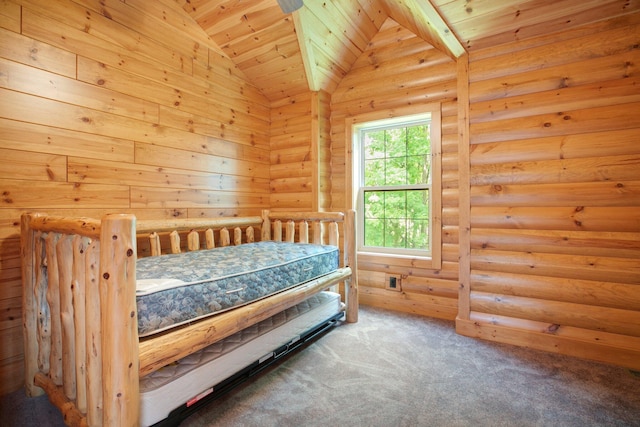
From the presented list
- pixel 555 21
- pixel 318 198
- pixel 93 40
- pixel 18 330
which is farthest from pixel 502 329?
pixel 93 40

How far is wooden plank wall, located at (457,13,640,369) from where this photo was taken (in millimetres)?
1904

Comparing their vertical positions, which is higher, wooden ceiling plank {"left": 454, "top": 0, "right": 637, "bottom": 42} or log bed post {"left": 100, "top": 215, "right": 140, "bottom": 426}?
wooden ceiling plank {"left": 454, "top": 0, "right": 637, "bottom": 42}

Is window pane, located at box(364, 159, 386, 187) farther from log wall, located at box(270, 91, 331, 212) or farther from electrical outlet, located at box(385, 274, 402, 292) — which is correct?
electrical outlet, located at box(385, 274, 402, 292)

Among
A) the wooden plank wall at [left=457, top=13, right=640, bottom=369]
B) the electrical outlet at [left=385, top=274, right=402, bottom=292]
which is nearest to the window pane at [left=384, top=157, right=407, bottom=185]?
the wooden plank wall at [left=457, top=13, right=640, bottom=369]

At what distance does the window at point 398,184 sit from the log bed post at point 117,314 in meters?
2.30

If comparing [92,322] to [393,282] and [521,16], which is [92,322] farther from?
[521,16]

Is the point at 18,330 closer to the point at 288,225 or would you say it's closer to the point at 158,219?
the point at 158,219

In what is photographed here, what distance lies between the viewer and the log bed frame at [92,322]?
1004mm

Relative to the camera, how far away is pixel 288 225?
2857 millimetres

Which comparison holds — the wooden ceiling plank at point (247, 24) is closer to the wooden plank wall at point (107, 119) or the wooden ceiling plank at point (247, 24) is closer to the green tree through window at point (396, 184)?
the wooden plank wall at point (107, 119)

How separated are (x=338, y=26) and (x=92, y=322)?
272 cm

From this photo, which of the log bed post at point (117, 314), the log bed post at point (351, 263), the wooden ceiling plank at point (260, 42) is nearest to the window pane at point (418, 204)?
the log bed post at point (351, 263)

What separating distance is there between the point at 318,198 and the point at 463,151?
137 cm

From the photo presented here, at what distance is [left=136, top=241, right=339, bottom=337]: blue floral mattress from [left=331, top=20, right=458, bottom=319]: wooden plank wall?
89cm
